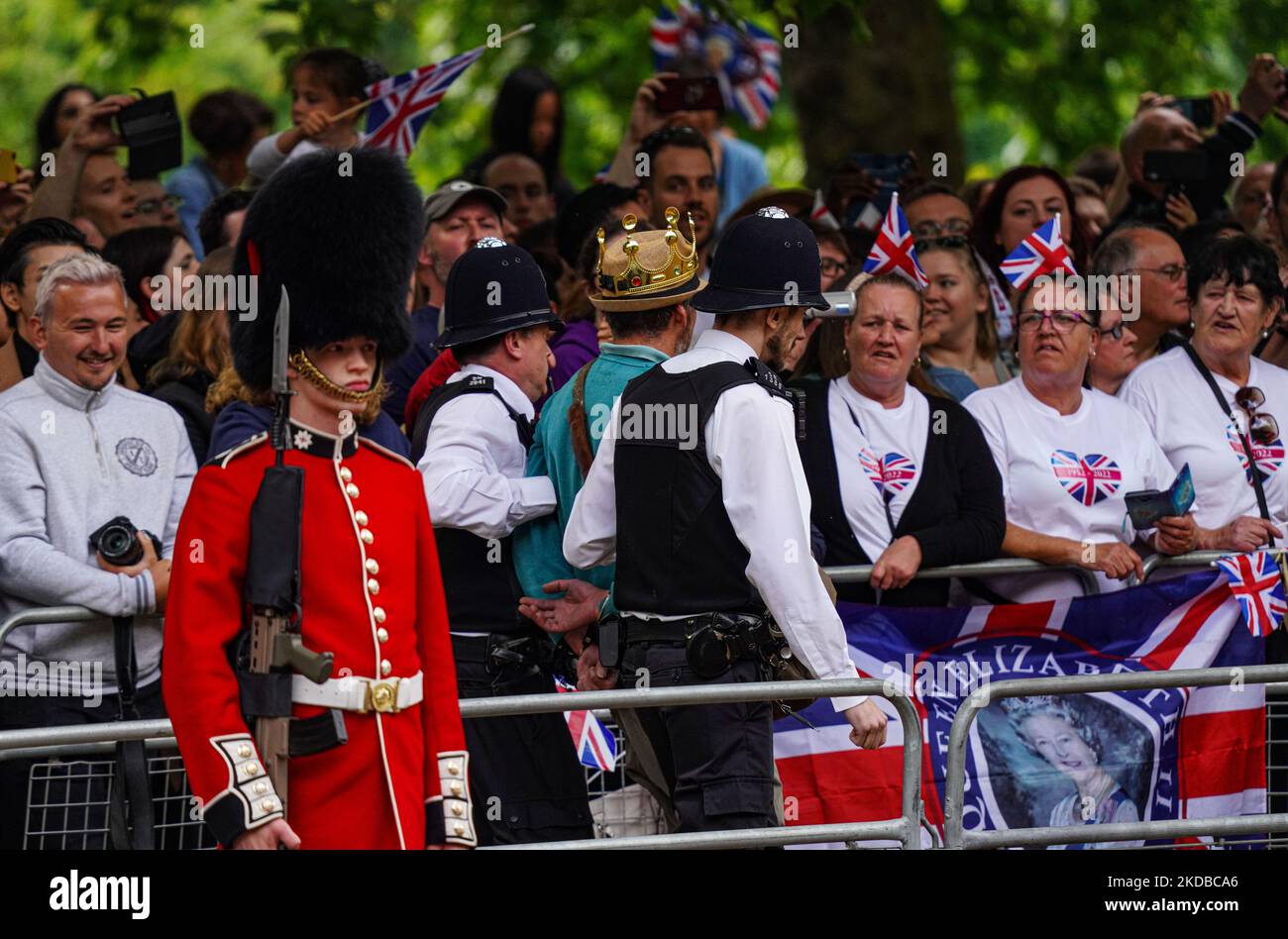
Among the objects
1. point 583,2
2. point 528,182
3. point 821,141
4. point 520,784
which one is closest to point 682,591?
point 520,784

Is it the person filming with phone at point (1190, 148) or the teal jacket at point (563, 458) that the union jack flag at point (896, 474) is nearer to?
the teal jacket at point (563, 458)

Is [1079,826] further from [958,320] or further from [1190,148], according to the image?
[1190,148]

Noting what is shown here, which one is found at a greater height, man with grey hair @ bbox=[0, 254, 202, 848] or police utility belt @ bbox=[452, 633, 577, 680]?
man with grey hair @ bbox=[0, 254, 202, 848]

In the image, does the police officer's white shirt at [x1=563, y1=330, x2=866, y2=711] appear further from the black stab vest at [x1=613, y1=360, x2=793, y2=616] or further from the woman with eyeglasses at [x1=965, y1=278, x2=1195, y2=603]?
the woman with eyeglasses at [x1=965, y1=278, x2=1195, y2=603]

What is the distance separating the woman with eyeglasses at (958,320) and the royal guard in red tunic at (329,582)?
3.86 m

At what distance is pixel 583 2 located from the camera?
1458cm

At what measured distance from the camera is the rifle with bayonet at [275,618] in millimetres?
4652

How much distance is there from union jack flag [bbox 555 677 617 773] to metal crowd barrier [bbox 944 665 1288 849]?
1.09 meters

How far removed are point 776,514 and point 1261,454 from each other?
3.07 meters

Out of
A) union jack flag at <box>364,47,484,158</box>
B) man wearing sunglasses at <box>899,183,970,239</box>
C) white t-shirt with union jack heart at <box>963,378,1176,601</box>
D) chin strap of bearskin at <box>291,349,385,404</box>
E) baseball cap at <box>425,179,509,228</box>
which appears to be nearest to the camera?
chin strap of bearskin at <box>291,349,385,404</box>

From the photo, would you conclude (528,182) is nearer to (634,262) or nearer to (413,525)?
(634,262)

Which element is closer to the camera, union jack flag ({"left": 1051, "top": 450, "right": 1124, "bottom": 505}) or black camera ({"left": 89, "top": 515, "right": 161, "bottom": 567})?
black camera ({"left": 89, "top": 515, "right": 161, "bottom": 567})

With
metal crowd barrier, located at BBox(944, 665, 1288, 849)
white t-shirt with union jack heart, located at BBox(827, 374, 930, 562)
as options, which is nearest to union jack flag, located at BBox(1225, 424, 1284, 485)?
white t-shirt with union jack heart, located at BBox(827, 374, 930, 562)

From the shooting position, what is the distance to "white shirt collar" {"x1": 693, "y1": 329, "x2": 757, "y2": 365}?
19.9 ft
